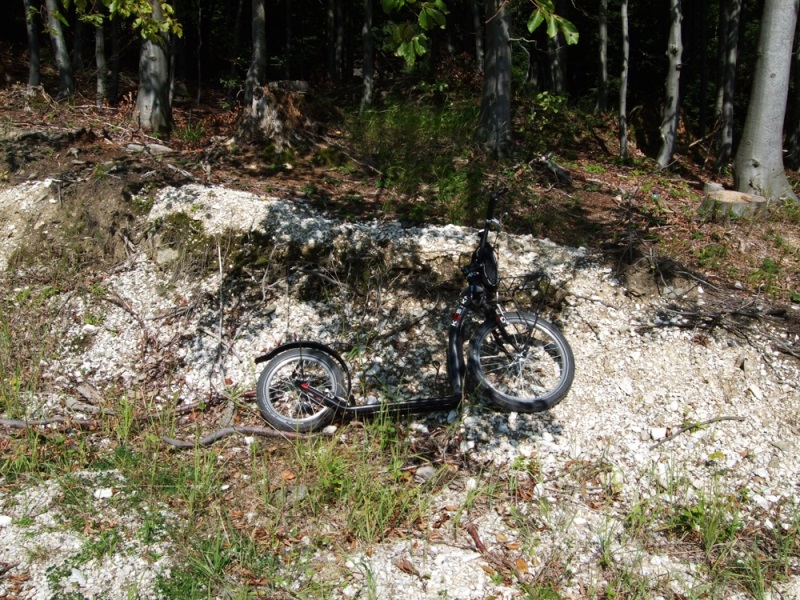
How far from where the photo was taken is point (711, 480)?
406cm

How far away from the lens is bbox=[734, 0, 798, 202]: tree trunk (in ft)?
22.6

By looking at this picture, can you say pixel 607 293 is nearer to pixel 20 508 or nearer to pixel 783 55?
pixel 783 55

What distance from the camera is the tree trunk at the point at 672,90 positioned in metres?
8.96

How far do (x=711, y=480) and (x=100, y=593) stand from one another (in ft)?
12.0

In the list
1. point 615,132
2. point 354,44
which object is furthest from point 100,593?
point 354,44

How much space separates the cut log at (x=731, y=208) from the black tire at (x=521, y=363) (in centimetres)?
302

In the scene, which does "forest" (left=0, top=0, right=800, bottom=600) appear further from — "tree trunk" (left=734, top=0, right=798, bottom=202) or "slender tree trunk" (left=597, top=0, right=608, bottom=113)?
"slender tree trunk" (left=597, top=0, right=608, bottom=113)

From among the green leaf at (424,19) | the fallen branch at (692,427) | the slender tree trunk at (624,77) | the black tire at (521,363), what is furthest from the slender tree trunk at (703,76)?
the green leaf at (424,19)

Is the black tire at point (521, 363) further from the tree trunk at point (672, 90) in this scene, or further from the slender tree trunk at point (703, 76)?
the slender tree trunk at point (703, 76)

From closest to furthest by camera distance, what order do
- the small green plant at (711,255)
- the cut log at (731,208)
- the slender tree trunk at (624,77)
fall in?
→ the small green plant at (711,255) → the cut log at (731,208) → the slender tree trunk at (624,77)

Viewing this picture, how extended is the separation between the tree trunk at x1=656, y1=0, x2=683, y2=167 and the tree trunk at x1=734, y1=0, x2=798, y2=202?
2008 mm

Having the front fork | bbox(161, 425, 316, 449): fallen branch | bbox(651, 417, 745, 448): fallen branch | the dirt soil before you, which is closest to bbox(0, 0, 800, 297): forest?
the dirt soil

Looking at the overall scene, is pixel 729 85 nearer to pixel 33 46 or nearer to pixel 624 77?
pixel 624 77

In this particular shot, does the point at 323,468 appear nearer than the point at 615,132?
Yes
